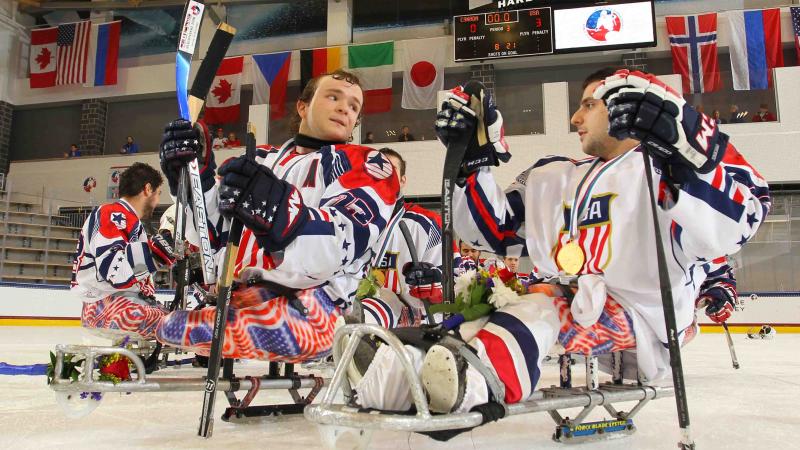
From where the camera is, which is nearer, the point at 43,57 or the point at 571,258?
the point at 571,258

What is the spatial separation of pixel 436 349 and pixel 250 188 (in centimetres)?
50

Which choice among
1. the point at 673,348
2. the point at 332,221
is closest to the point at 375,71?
the point at 332,221

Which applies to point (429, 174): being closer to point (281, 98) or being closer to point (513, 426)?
point (281, 98)

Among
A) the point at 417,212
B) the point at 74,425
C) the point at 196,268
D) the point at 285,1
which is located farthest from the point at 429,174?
the point at 74,425

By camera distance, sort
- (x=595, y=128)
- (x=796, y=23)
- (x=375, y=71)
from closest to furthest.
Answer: (x=595, y=128) < (x=796, y=23) < (x=375, y=71)

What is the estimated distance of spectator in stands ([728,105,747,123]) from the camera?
34.5 feet

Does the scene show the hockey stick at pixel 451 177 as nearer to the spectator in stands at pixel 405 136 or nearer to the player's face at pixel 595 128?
the player's face at pixel 595 128

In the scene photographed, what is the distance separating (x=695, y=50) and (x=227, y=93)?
8.93 metres

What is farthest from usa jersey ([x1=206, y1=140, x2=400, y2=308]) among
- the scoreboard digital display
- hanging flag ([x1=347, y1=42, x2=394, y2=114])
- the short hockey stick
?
hanging flag ([x1=347, y1=42, x2=394, y2=114])

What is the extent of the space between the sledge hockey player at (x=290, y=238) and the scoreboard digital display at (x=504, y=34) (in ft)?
30.5

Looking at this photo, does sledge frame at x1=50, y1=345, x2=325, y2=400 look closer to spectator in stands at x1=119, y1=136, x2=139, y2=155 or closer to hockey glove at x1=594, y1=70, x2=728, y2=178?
hockey glove at x1=594, y1=70, x2=728, y2=178

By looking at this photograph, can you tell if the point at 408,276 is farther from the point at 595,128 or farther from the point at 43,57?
the point at 43,57

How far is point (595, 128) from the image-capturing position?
6.36 ft

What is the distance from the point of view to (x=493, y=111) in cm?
160
